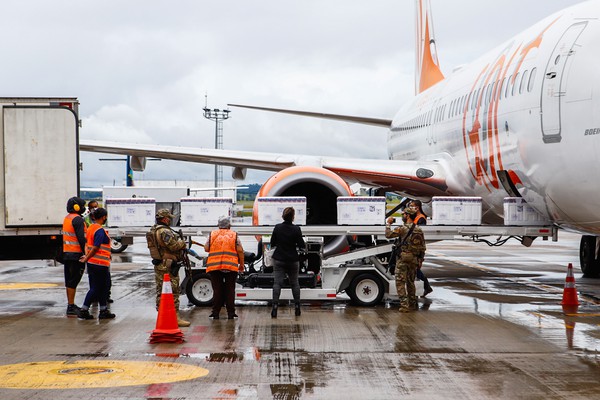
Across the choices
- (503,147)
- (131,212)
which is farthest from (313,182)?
(503,147)

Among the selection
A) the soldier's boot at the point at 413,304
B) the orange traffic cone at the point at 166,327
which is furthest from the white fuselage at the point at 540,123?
the orange traffic cone at the point at 166,327

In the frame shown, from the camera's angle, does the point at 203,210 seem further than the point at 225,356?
Yes

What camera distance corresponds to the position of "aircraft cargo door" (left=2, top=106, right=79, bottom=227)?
42.9ft

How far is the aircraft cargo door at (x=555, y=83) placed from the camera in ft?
37.4

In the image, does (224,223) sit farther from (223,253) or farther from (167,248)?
(167,248)

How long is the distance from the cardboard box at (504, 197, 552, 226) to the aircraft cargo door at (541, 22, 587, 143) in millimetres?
1673

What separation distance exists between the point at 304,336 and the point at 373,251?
3583mm

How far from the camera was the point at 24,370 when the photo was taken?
8.09 metres

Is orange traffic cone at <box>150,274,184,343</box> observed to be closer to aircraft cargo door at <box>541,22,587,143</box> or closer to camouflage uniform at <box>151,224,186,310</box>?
camouflage uniform at <box>151,224,186,310</box>

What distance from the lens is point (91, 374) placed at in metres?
7.92

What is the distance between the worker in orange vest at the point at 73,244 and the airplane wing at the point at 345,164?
6.36m

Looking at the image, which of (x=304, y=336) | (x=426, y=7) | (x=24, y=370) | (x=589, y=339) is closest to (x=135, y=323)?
(x=304, y=336)

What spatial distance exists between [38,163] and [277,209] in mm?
3638

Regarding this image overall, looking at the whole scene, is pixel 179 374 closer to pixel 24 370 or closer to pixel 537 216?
pixel 24 370
